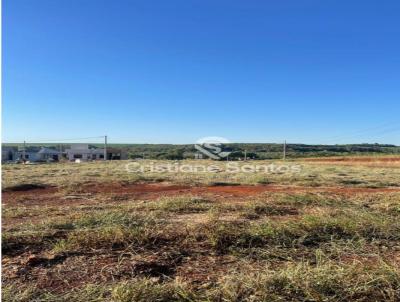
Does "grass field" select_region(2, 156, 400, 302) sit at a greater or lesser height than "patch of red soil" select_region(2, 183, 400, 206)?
greater

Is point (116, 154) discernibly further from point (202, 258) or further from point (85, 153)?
point (202, 258)

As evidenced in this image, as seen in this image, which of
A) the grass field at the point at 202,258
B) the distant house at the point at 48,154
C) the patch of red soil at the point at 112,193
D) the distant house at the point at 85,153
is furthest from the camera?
the distant house at the point at 48,154

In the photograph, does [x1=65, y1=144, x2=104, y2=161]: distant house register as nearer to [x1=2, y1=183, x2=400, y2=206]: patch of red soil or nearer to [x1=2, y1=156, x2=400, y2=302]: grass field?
[x1=2, y1=183, x2=400, y2=206]: patch of red soil

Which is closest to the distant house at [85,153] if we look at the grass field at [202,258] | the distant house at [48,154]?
the distant house at [48,154]

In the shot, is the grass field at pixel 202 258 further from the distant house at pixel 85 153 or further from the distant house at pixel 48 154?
the distant house at pixel 48 154

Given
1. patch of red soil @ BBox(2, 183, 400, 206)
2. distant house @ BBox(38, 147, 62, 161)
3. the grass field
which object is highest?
the grass field

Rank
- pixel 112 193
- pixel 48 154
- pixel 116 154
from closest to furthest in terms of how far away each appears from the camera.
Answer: pixel 112 193 → pixel 116 154 → pixel 48 154

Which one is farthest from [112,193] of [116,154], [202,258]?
[116,154]

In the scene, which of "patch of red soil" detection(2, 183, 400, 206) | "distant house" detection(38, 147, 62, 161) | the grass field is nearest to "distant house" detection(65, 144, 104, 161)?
"distant house" detection(38, 147, 62, 161)

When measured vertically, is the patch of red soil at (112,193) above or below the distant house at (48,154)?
above

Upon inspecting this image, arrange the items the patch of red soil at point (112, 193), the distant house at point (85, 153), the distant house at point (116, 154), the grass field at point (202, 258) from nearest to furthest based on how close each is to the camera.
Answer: the grass field at point (202, 258) → the patch of red soil at point (112, 193) → the distant house at point (116, 154) → the distant house at point (85, 153)

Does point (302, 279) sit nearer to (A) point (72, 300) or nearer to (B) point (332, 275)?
(B) point (332, 275)

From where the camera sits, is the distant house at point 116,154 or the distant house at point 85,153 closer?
the distant house at point 116,154

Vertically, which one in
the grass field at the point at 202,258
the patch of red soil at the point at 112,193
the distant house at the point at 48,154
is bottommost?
the distant house at the point at 48,154
